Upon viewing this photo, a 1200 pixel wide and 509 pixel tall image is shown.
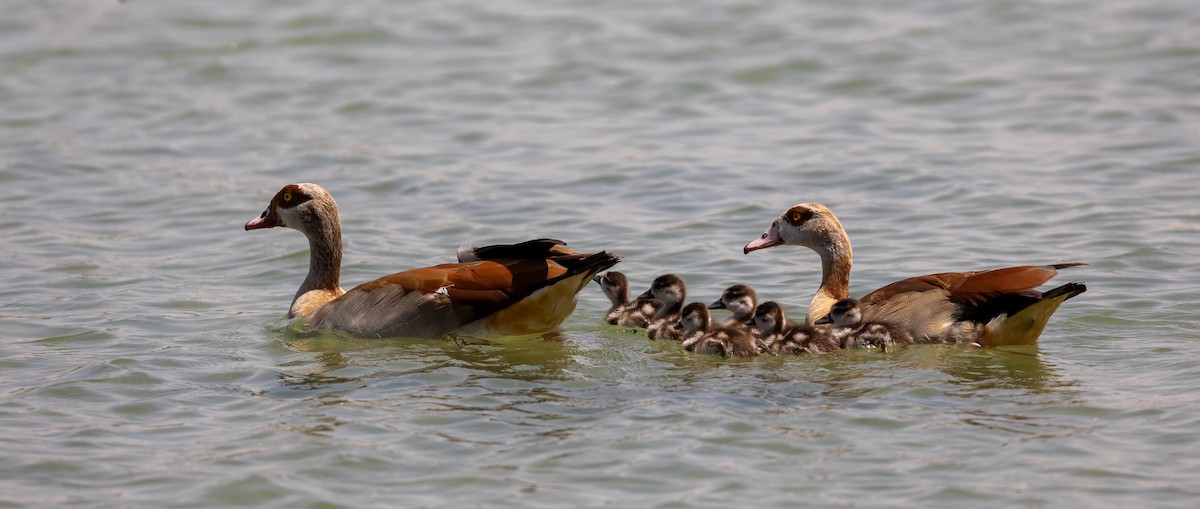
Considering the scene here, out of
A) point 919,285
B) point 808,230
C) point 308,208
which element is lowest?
point 919,285

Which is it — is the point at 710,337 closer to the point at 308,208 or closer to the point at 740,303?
the point at 740,303

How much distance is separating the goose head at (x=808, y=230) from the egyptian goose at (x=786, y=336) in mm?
1274

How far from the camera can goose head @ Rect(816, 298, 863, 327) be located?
10297mm

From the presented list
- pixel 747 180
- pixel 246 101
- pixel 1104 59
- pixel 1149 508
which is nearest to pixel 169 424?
pixel 1149 508

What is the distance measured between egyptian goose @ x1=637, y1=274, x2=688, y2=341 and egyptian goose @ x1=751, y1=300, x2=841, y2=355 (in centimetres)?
76

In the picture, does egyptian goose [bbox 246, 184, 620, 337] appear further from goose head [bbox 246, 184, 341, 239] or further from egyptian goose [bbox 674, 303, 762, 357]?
goose head [bbox 246, 184, 341, 239]

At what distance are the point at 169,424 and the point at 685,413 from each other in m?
3.09

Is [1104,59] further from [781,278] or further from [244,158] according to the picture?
[244,158]

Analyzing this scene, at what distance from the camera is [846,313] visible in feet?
33.8

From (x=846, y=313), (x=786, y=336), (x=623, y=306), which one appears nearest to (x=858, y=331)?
(x=846, y=313)

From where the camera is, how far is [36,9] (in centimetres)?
2556

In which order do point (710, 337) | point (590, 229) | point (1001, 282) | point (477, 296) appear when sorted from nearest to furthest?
point (1001, 282) < point (710, 337) < point (477, 296) < point (590, 229)

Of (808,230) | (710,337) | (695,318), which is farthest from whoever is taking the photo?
(808,230)

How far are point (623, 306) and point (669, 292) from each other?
1.59 feet
